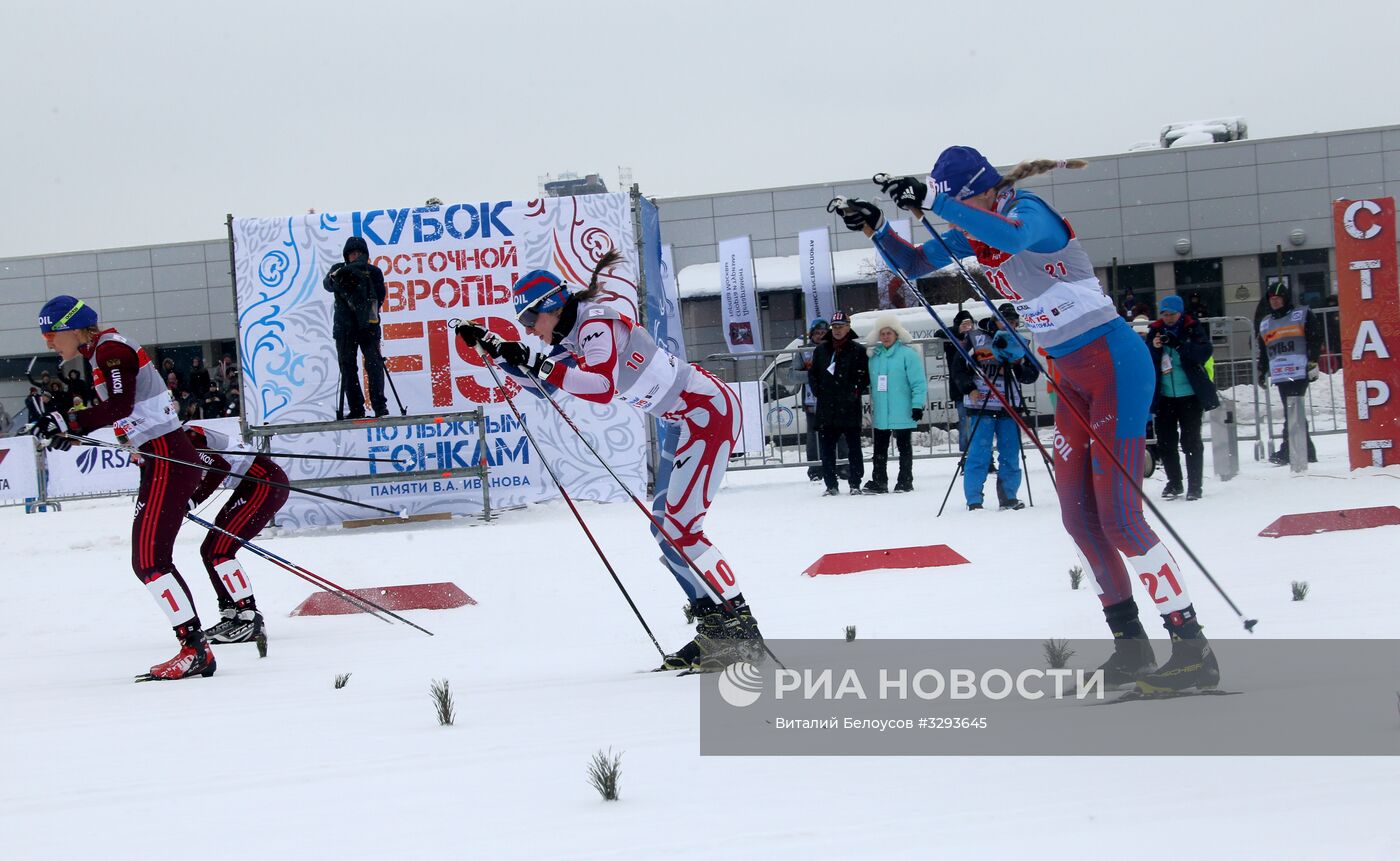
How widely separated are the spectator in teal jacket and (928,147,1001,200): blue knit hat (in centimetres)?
876

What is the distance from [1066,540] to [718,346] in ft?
74.1

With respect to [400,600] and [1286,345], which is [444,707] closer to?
[400,600]

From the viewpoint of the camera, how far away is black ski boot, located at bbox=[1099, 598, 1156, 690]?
178 inches

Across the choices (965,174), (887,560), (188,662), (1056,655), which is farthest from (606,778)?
(887,560)

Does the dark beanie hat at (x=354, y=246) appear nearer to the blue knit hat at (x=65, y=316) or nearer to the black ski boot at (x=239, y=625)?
the black ski boot at (x=239, y=625)

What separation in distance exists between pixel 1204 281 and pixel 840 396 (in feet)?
71.2

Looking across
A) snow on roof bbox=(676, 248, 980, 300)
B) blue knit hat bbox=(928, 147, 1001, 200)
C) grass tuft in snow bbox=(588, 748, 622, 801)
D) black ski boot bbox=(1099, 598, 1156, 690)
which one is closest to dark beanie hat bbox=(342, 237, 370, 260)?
blue knit hat bbox=(928, 147, 1001, 200)

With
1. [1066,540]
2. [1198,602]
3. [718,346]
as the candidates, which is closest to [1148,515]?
[1066,540]

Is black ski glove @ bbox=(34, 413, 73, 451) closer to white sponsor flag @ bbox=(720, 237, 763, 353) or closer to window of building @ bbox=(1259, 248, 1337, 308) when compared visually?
white sponsor flag @ bbox=(720, 237, 763, 353)

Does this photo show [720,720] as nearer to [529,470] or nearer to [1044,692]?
[1044,692]

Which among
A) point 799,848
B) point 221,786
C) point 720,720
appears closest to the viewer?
point 799,848

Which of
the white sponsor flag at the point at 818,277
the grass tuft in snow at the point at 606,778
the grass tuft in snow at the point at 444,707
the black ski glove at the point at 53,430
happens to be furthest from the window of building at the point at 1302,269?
the grass tuft in snow at the point at 606,778

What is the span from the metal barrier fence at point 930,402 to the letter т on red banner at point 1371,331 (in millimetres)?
2845

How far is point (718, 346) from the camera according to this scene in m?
31.7
